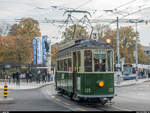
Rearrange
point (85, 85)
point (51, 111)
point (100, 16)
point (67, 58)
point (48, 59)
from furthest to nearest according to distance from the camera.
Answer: point (48, 59)
point (100, 16)
point (67, 58)
point (85, 85)
point (51, 111)

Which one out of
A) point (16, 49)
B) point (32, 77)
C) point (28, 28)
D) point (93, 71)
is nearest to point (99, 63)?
point (93, 71)

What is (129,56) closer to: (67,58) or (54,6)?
(54,6)

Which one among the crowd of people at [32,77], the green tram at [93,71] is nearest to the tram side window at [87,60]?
the green tram at [93,71]

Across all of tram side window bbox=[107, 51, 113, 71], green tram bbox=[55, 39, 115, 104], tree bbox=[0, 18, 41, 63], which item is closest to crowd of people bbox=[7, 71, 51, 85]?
tree bbox=[0, 18, 41, 63]

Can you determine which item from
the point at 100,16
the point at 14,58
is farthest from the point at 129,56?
the point at 100,16

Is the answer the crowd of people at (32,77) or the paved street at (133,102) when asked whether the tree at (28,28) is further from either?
the paved street at (133,102)

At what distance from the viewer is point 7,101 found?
1667 cm

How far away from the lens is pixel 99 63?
15305 millimetres

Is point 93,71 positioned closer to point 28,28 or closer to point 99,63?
point 99,63

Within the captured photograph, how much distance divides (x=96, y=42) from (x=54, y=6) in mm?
9708

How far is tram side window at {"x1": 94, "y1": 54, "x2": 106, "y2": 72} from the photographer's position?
50.0 ft

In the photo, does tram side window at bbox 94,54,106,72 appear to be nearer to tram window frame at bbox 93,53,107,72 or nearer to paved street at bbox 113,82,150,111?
tram window frame at bbox 93,53,107,72

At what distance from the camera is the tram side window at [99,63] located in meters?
Answer: 15.2

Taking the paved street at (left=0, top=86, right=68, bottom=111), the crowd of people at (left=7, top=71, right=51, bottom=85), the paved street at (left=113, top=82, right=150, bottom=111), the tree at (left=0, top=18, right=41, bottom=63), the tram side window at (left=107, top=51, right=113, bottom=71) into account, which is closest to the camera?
the paved street at (left=0, top=86, right=68, bottom=111)
